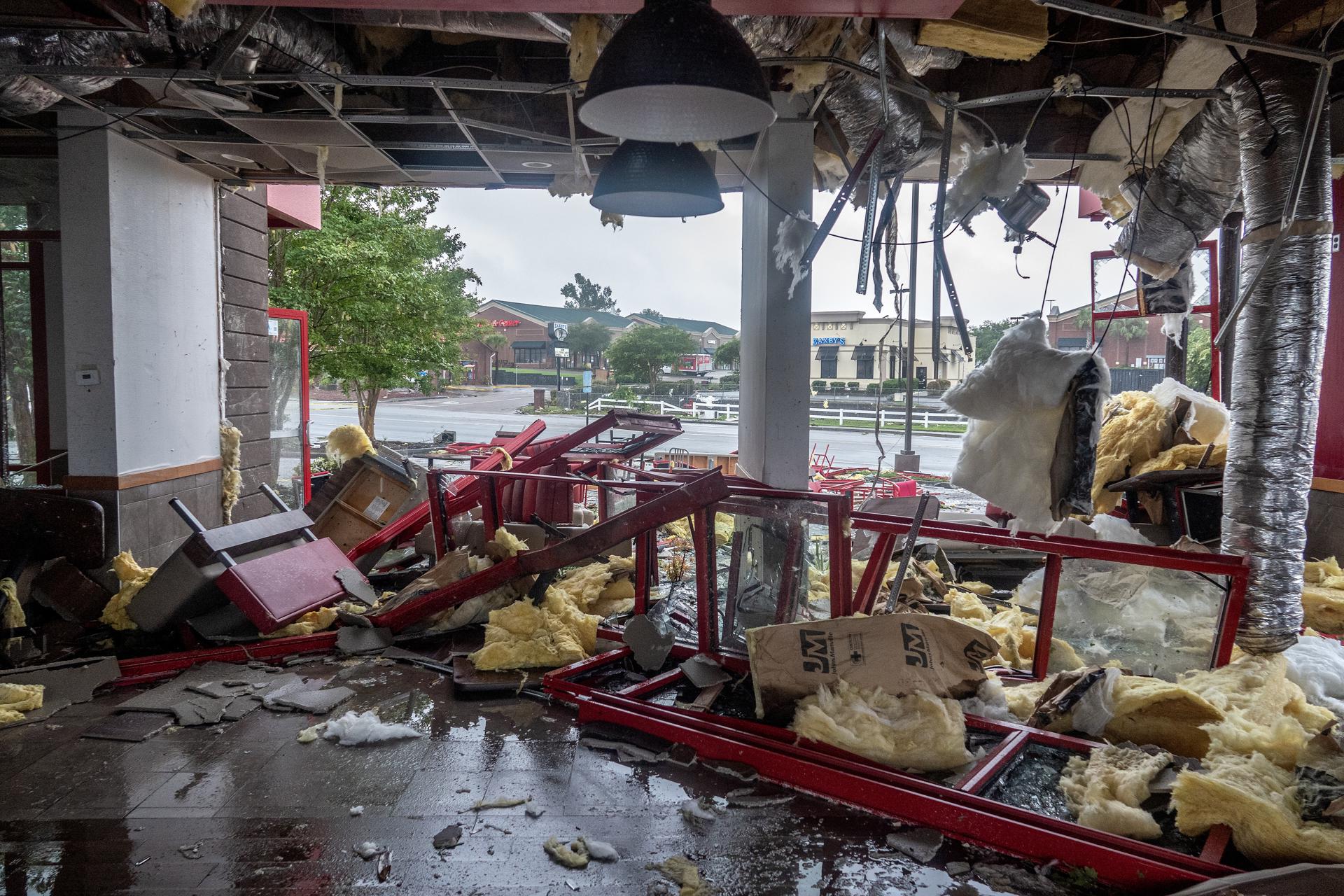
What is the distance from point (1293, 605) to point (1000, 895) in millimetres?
2712

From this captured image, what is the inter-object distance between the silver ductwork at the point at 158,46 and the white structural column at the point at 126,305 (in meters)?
1.10

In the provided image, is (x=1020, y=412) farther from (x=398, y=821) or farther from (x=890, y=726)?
(x=398, y=821)

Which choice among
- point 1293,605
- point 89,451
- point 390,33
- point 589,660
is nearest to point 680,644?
point 589,660

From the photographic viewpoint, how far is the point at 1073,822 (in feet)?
9.66

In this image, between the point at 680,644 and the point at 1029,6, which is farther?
the point at 680,644

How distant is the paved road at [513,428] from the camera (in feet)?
70.4

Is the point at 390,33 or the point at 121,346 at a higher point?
the point at 390,33

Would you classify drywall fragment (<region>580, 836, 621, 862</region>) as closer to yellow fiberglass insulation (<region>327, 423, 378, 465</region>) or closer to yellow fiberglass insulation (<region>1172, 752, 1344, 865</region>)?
yellow fiberglass insulation (<region>1172, 752, 1344, 865</region>)

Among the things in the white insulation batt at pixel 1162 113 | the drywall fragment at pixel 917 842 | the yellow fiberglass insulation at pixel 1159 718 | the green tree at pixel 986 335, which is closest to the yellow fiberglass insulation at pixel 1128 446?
the white insulation batt at pixel 1162 113

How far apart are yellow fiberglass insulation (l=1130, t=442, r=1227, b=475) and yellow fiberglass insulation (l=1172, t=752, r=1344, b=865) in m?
4.72

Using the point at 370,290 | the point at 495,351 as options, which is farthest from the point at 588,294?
the point at 370,290

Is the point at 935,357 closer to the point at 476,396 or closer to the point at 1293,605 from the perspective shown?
the point at 1293,605

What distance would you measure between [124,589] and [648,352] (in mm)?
33368

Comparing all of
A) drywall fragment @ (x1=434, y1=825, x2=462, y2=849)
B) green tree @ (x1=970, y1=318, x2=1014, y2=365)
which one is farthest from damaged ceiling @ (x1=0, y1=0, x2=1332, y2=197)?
green tree @ (x1=970, y1=318, x2=1014, y2=365)
